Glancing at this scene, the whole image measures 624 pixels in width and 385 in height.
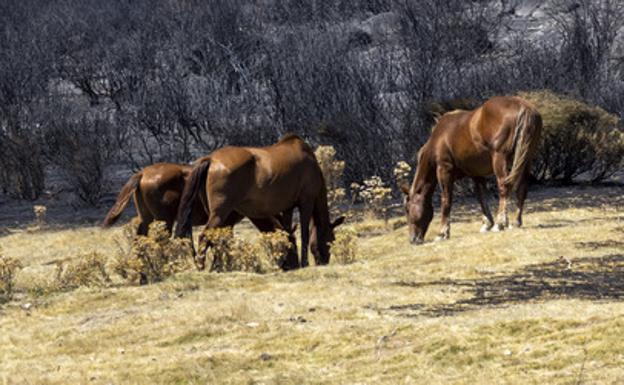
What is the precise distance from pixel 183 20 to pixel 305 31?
7.03 metres

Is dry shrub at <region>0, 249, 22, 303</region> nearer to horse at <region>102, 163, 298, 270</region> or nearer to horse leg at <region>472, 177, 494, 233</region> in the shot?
horse at <region>102, 163, 298, 270</region>

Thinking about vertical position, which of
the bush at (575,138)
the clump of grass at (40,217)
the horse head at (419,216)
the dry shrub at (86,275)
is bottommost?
the clump of grass at (40,217)

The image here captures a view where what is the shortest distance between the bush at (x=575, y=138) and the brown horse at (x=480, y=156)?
5665 millimetres

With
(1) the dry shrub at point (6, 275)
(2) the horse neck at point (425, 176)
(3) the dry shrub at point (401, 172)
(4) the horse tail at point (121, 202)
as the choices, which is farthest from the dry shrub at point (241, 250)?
(3) the dry shrub at point (401, 172)

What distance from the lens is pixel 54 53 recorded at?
127 feet

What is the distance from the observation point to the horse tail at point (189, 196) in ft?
47.1

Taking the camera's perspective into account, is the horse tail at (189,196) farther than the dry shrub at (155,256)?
Yes

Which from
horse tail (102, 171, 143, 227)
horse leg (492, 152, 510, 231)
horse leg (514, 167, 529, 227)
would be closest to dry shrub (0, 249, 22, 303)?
horse tail (102, 171, 143, 227)

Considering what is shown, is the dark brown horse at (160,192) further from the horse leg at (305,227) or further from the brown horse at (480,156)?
the brown horse at (480,156)

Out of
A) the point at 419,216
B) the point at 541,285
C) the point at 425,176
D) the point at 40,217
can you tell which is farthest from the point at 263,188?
the point at 40,217

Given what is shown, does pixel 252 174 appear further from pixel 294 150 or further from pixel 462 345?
pixel 462 345

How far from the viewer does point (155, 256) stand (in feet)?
44.8

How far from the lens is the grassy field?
877cm

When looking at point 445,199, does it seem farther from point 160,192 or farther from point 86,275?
point 86,275
